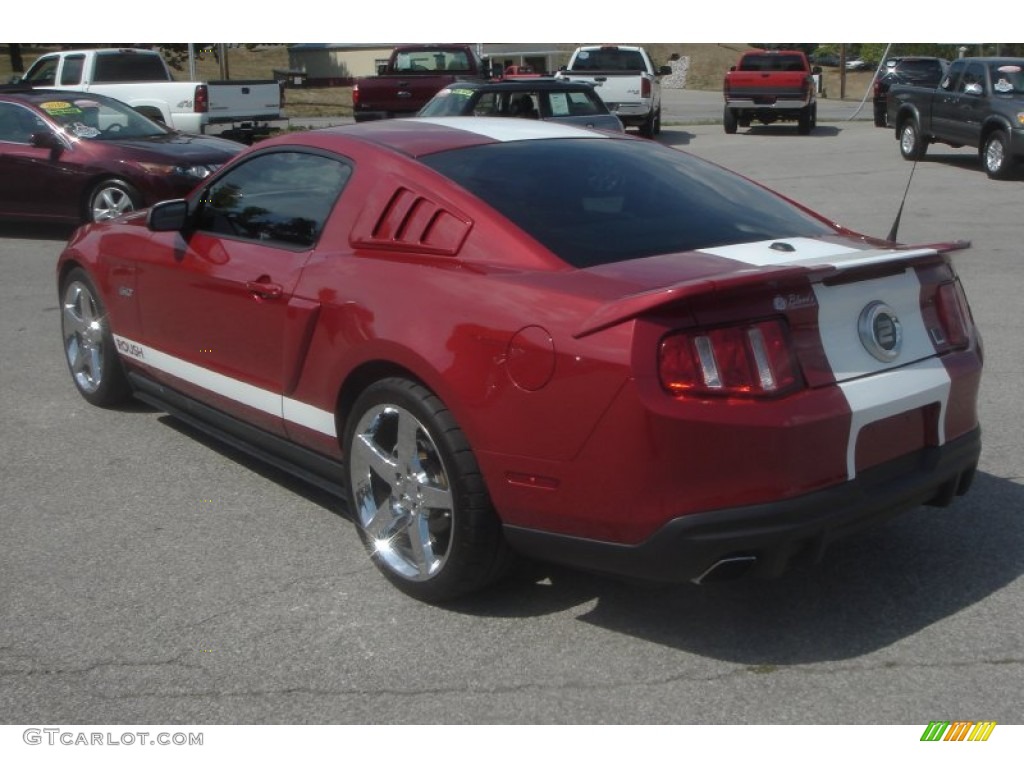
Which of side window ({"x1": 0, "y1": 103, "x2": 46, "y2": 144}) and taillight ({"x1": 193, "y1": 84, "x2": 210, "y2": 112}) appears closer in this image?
side window ({"x1": 0, "y1": 103, "x2": 46, "y2": 144})

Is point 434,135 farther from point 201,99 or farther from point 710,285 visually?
point 201,99

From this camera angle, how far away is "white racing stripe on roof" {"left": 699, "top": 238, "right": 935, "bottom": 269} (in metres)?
3.75

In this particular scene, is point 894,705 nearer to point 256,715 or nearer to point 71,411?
point 256,715

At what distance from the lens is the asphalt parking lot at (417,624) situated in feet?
11.6

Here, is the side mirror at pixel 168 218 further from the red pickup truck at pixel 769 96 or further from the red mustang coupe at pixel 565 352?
the red pickup truck at pixel 769 96

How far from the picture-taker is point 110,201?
12641 millimetres

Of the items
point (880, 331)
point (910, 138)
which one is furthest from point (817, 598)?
point (910, 138)

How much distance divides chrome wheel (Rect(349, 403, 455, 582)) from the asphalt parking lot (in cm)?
15

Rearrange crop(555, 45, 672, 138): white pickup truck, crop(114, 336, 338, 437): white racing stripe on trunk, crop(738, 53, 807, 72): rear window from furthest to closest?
crop(738, 53, 807, 72): rear window < crop(555, 45, 672, 138): white pickup truck < crop(114, 336, 338, 437): white racing stripe on trunk

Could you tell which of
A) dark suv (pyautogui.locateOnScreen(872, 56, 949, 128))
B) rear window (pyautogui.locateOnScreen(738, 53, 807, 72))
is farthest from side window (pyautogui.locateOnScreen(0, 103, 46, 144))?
dark suv (pyautogui.locateOnScreen(872, 56, 949, 128))

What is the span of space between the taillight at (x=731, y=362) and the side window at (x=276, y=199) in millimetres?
1776

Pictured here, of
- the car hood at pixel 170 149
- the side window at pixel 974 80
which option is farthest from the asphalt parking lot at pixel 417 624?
the side window at pixel 974 80

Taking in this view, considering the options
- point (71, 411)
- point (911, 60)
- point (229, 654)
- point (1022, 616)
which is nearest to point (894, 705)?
point (1022, 616)

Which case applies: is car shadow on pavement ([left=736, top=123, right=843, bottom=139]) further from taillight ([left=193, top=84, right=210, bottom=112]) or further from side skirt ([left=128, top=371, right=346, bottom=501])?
side skirt ([left=128, top=371, right=346, bottom=501])
